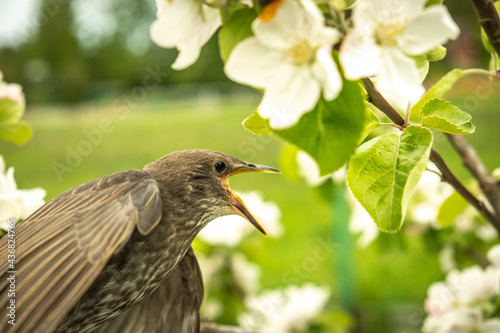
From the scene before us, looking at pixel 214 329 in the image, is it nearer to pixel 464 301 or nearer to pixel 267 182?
pixel 464 301

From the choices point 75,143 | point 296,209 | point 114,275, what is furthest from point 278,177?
point 114,275

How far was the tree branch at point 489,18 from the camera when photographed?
0.63 meters

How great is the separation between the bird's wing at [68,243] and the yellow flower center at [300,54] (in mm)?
364

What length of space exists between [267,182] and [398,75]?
3717 mm

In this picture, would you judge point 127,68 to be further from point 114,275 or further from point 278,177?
point 114,275

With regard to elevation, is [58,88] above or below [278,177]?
below

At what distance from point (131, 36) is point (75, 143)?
20.9 feet

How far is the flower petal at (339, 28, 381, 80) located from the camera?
17.0 inches

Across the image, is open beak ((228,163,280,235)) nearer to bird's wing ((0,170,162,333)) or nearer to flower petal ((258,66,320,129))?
bird's wing ((0,170,162,333))

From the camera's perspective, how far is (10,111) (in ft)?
3.22

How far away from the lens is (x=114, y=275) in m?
0.77

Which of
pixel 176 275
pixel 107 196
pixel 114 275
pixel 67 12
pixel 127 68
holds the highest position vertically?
pixel 107 196

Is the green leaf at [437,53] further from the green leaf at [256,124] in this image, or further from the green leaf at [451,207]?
the green leaf at [451,207]

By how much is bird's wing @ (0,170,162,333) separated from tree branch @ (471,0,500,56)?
A: 0.52 meters
